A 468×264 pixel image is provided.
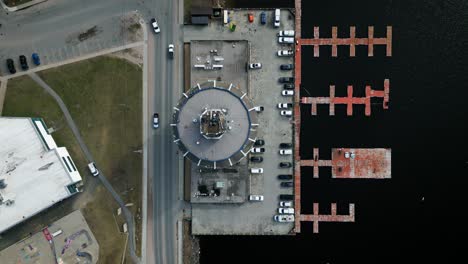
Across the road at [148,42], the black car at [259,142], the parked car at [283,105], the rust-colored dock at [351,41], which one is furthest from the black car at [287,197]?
the rust-colored dock at [351,41]

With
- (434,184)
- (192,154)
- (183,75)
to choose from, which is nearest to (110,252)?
(192,154)

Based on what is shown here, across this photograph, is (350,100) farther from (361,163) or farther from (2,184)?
(2,184)

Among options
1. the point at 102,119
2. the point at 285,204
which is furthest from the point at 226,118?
the point at 102,119

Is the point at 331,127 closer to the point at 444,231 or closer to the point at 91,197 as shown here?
the point at 444,231

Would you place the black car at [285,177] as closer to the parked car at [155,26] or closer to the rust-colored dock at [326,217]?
the rust-colored dock at [326,217]

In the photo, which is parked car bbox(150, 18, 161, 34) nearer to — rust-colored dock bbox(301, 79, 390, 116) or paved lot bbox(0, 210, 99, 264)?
rust-colored dock bbox(301, 79, 390, 116)

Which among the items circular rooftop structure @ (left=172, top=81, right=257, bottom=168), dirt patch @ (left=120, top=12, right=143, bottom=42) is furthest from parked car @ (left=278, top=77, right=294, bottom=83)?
dirt patch @ (left=120, top=12, right=143, bottom=42)
